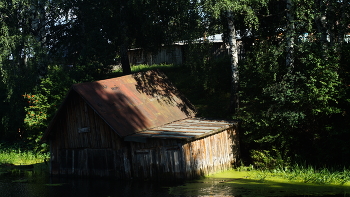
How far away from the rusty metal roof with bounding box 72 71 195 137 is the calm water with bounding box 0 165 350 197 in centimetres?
243

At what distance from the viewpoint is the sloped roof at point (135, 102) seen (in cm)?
1817

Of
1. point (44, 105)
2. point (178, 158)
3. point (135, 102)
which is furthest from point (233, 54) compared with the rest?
point (44, 105)

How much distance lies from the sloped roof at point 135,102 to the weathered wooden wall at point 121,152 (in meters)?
0.64

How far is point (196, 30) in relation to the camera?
2172 cm

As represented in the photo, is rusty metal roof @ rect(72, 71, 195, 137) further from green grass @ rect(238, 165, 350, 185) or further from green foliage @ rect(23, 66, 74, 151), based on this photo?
green foliage @ rect(23, 66, 74, 151)

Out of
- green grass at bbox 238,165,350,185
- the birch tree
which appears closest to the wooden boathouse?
green grass at bbox 238,165,350,185

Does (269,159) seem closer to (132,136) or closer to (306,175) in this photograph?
(306,175)

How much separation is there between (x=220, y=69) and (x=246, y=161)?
10165mm

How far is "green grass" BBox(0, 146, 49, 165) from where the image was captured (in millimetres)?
25000

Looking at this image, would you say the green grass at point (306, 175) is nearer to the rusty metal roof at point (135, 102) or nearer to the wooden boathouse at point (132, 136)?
the wooden boathouse at point (132, 136)

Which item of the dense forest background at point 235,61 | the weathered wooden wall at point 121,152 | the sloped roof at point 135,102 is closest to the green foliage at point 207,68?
the dense forest background at point 235,61

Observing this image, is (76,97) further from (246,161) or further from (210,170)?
(246,161)

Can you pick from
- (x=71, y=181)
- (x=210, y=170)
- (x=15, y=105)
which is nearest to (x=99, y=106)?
(x=71, y=181)

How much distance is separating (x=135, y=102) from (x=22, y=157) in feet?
33.6
